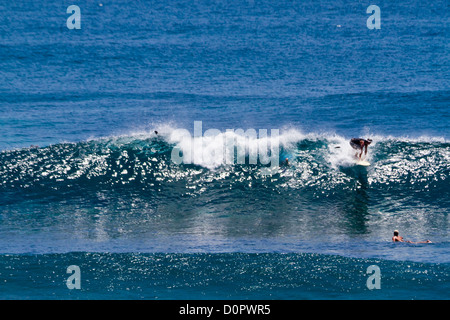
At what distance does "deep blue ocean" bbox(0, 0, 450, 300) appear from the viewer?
799 inches

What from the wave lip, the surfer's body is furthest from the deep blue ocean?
the surfer's body

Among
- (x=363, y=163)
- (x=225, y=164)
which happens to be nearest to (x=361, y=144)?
(x=363, y=163)

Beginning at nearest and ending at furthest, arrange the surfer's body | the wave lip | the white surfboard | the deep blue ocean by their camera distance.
Result: the deep blue ocean < the wave lip < the white surfboard < the surfer's body

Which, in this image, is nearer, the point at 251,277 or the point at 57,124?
the point at 251,277

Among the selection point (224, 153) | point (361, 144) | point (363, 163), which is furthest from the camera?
point (224, 153)

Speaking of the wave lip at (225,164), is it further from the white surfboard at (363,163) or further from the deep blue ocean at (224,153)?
the white surfboard at (363,163)

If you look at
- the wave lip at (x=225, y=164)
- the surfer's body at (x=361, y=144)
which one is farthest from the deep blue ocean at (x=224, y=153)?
the surfer's body at (x=361, y=144)

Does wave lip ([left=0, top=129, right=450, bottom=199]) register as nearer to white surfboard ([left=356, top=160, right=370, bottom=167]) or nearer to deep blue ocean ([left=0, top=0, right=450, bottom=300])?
deep blue ocean ([left=0, top=0, right=450, bottom=300])

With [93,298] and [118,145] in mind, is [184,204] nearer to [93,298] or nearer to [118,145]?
[118,145]

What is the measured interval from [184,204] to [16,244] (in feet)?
22.2

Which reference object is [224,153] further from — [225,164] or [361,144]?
[361,144]

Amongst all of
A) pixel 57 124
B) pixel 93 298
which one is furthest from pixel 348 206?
pixel 57 124

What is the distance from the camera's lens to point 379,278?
19422mm

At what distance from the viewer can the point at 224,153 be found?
3020cm
